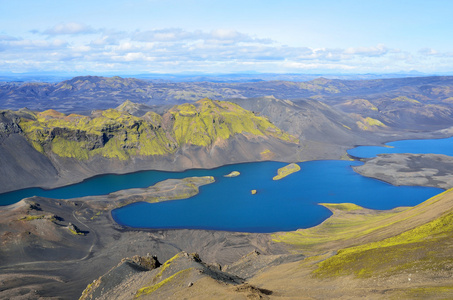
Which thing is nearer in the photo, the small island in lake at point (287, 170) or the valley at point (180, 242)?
the valley at point (180, 242)

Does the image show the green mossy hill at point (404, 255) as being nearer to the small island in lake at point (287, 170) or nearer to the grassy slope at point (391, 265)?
the grassy slope at point (391, 265)

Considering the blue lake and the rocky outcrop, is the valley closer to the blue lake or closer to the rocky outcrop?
the rocky outcrop

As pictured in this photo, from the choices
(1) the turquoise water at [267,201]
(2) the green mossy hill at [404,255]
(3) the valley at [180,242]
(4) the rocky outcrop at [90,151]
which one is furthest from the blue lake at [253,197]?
(2) the green mossy hill at [404,255]

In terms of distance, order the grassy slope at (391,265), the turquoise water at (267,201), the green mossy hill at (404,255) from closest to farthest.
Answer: the grassy slope at (391,265) < the green mossy hill at (404,255) < the turquoise water at (267,201)

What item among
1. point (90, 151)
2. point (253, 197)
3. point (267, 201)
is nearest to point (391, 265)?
point (267, 201)

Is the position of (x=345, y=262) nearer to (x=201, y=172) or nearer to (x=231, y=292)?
(x=231, y=292)

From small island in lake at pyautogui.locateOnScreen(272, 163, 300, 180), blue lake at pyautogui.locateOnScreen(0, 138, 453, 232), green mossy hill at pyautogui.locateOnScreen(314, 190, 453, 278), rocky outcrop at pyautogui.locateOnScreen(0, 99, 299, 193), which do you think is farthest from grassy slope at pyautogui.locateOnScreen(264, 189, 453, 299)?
rocky outcrop at pyautogui.locateOnScreen(0, 99, 299, 193)

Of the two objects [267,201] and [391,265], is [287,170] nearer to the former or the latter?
[267,201]
